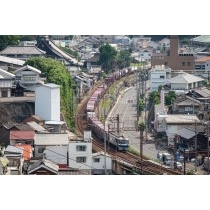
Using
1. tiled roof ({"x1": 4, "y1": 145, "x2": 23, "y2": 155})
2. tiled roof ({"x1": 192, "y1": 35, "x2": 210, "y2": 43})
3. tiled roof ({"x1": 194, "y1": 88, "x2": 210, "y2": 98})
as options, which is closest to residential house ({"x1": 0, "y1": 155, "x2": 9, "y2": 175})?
tiled roof ({"x1": 4, "y1": 145, "x2": 23, "y2": 155})

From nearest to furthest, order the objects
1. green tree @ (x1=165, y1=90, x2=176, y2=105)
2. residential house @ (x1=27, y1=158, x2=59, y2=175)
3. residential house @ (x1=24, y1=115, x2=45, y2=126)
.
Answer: residential house @ (x1=27, y1=158, x2=59, y2=175) < residential house @ (x1=24, y1=115, x2=45, y2=126) < green tree @ (x1=165, y1=90, x2=176, y2=105)

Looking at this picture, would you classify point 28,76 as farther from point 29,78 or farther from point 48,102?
point 48,102

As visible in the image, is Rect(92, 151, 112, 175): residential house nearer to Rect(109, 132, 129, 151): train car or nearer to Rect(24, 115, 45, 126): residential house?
Rect(109, 132, 129, 151): train car

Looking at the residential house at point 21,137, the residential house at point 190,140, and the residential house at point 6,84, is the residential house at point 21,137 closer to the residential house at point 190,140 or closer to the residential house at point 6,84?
the residential house at point 6,84

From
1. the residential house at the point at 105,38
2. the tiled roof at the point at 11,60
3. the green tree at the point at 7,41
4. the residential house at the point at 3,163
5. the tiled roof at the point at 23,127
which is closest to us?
the residential house at the point at 3,163

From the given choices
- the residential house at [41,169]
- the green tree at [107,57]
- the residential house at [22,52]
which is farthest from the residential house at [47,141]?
the green tree at [107,57]

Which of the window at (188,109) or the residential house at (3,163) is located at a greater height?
the window at (188,109)
